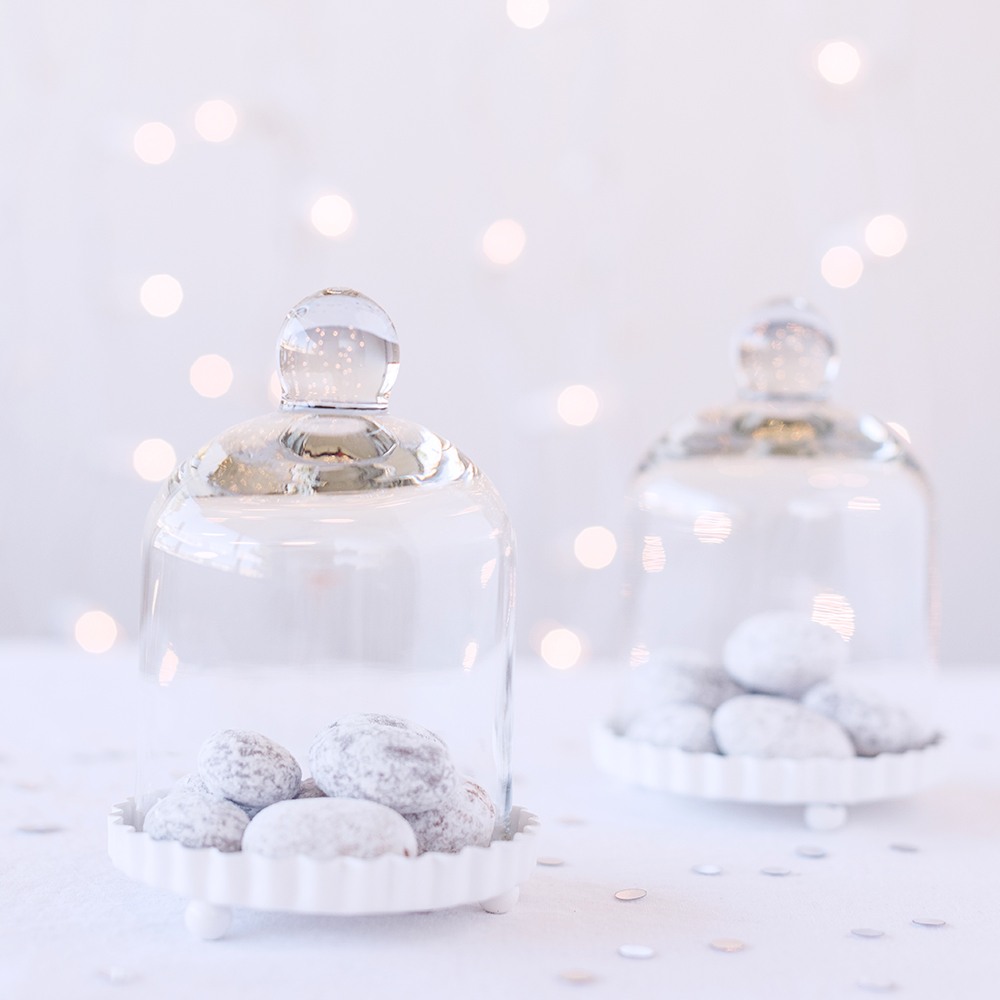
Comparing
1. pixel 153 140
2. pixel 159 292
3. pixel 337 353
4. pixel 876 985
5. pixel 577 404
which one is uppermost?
pixel 153 140

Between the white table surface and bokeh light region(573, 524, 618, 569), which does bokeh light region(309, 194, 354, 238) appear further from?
the white table surface

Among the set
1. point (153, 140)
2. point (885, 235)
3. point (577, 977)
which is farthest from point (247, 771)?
point (885, 235)

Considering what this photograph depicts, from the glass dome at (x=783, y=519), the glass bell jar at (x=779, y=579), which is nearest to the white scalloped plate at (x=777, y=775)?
the glass bell jar at (x=779, y=579)

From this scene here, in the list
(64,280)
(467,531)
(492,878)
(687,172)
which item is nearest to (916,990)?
(492,878)

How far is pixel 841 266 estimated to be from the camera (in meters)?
2.14

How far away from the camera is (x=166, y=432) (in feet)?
7.00

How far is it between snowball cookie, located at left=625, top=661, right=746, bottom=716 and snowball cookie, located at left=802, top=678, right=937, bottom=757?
2.6 inches

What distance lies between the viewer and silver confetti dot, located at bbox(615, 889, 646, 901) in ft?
2.70

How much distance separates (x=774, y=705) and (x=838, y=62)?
1394mm

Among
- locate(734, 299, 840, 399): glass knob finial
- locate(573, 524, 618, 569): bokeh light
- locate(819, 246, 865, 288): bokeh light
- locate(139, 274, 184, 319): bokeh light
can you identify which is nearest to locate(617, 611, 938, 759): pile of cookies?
locate(734, 299, 840, 399): glass knob finial

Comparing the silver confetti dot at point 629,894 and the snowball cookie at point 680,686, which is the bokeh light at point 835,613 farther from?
the silver confetti dot at point 629,894

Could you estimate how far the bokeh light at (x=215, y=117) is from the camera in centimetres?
206

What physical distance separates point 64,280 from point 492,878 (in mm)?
1632

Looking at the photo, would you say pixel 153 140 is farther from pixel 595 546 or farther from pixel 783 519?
pixel 783 519
